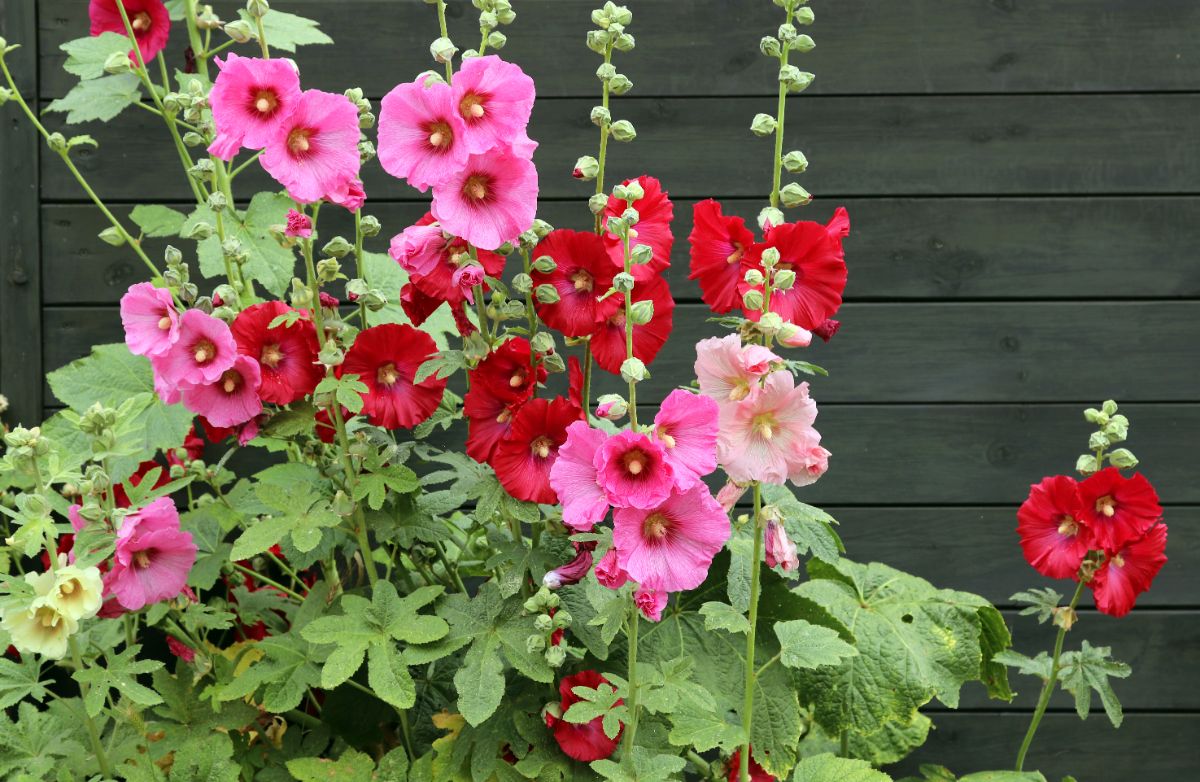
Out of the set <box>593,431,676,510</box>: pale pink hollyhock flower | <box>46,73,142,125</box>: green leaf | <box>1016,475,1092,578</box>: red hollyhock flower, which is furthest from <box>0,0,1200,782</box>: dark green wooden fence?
<box>593,431,676,510</box>: pale pink hollyhock flower

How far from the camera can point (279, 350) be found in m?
1.08

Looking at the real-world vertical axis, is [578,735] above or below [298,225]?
below

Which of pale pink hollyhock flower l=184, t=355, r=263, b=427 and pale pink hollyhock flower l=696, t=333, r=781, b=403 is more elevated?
pale pink hollyhock flower l=696, t=333, r=781, b=403

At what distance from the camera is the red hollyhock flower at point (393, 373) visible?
1.07m

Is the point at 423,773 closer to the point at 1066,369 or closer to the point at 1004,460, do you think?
the point at 1004,460

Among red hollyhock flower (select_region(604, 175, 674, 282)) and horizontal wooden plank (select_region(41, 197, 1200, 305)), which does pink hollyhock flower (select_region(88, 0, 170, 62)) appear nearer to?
horizontal wooden plank (select_region(41, 197, 1200, 305))

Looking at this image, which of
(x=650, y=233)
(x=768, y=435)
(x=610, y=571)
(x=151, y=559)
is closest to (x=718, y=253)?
(x=650, y=233)

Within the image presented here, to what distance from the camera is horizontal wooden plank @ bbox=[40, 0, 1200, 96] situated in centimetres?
176

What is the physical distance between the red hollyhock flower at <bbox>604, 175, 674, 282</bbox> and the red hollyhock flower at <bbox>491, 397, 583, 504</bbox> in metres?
0.14

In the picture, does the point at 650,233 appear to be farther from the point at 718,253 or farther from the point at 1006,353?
the point at 1006,353

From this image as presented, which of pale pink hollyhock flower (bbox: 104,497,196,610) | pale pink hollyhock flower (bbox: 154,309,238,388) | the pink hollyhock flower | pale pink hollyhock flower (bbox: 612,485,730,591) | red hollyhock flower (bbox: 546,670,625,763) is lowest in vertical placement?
red hollyhock flower (bbox: 546,670,625,763)

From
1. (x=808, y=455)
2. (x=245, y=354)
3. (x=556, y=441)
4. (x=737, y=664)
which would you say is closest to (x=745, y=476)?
(x=808, y=455)

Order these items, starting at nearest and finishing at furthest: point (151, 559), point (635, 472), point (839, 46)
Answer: point (635, 472) < point (151, 559) < point (839, 46)

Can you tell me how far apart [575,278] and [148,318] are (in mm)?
409
